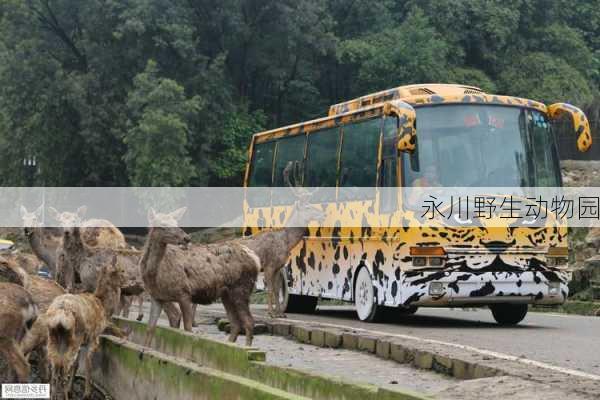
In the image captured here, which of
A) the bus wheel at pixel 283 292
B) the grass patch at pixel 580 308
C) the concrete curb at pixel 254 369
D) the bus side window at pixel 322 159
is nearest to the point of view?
the concrete curb at pixel 254 369

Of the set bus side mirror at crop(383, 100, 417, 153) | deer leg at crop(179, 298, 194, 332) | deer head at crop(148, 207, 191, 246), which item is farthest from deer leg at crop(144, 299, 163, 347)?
bus side mirror at crop(383, 100, 417, 153)

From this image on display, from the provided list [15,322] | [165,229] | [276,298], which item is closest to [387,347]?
[165,229]

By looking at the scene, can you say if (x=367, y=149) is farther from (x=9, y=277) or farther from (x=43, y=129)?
(x=43, y=129)

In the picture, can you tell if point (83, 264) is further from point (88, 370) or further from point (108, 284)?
point (88, 370)

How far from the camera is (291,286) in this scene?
23.2 meters

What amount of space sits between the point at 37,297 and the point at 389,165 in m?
6.93

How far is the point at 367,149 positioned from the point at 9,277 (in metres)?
7.90

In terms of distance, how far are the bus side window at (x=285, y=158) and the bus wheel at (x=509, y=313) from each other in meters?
4.83

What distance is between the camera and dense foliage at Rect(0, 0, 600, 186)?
4447 cm

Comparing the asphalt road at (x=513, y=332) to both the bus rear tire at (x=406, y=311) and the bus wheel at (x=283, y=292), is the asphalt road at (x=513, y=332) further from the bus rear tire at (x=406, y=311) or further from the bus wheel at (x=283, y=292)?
the bus wheel at (x=283, y=292)

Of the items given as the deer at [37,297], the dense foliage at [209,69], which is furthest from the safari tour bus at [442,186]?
the dense foliage at [209,69]

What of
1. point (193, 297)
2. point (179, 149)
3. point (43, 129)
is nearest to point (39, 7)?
point (43, 129)

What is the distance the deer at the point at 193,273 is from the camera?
1488 centimetres

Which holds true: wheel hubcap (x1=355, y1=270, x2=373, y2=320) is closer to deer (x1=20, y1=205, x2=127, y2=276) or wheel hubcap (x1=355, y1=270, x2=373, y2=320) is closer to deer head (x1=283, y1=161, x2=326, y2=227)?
deer head (x1=283, y1=161, x2=326, y2=227)
